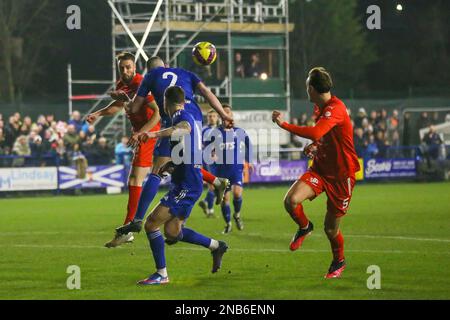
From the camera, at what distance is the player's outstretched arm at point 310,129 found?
1198cm

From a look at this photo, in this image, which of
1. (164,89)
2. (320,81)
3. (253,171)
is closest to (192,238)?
(164,89)

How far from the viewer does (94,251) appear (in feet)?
53.4

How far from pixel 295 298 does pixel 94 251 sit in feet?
19.6

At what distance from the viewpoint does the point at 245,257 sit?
1502 centimetres

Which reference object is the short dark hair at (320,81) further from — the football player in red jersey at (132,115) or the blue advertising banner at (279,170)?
the blue advertising banner at (279,170)

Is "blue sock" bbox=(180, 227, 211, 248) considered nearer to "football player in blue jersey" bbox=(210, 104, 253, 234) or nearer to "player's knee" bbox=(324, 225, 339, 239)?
"player's knee" bbox=(324, 225, 339, 239)

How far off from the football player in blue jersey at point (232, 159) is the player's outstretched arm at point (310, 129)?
704 cm

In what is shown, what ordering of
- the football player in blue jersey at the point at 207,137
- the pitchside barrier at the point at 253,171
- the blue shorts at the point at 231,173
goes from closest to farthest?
the blue shorts at the point at 231,173
the football player in blue jersey at the point at 207,137
the pitchside barrier at the point at 253,171

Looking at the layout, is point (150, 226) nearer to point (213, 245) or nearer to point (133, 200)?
point (213, 245)

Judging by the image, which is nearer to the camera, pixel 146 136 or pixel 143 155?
pixel 146 136

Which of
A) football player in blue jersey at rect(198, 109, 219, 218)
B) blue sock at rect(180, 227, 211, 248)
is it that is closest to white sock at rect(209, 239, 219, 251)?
blue sock at rect(180, 227, 211, 248)

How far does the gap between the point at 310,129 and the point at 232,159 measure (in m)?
8.19

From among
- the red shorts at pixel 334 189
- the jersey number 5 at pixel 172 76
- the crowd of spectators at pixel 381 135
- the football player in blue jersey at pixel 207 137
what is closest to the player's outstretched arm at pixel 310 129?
the red shorts at pixel 334 189
